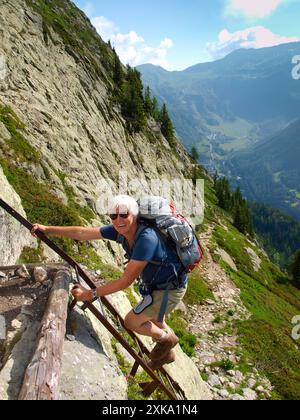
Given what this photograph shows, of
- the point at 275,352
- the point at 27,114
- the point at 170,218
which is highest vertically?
the point at 27,114

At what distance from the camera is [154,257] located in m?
5.79

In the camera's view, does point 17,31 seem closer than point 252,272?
Yes

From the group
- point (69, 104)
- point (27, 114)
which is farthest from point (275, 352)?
point (69, 104)

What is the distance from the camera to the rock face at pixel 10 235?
10.8 metres

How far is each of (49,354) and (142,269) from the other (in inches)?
75.7

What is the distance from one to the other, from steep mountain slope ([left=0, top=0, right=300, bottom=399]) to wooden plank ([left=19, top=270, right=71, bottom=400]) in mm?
2571

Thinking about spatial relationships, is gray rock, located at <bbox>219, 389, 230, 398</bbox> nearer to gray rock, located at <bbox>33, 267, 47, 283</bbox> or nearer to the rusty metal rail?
the rusty metal rail

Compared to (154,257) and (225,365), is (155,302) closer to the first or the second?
(154,257)

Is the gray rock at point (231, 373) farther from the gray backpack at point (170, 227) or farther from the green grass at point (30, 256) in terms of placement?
the gray backpack at point (170, 227)

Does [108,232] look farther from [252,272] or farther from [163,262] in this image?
[252,272]

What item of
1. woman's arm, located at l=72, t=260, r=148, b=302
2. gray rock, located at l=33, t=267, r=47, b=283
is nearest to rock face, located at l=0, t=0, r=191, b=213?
gray rock, located at l=33, t=267, r=47, b=283

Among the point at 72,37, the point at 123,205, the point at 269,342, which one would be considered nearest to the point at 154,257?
the point at 123,205

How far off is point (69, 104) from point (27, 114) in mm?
13428

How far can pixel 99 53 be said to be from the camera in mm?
78312
